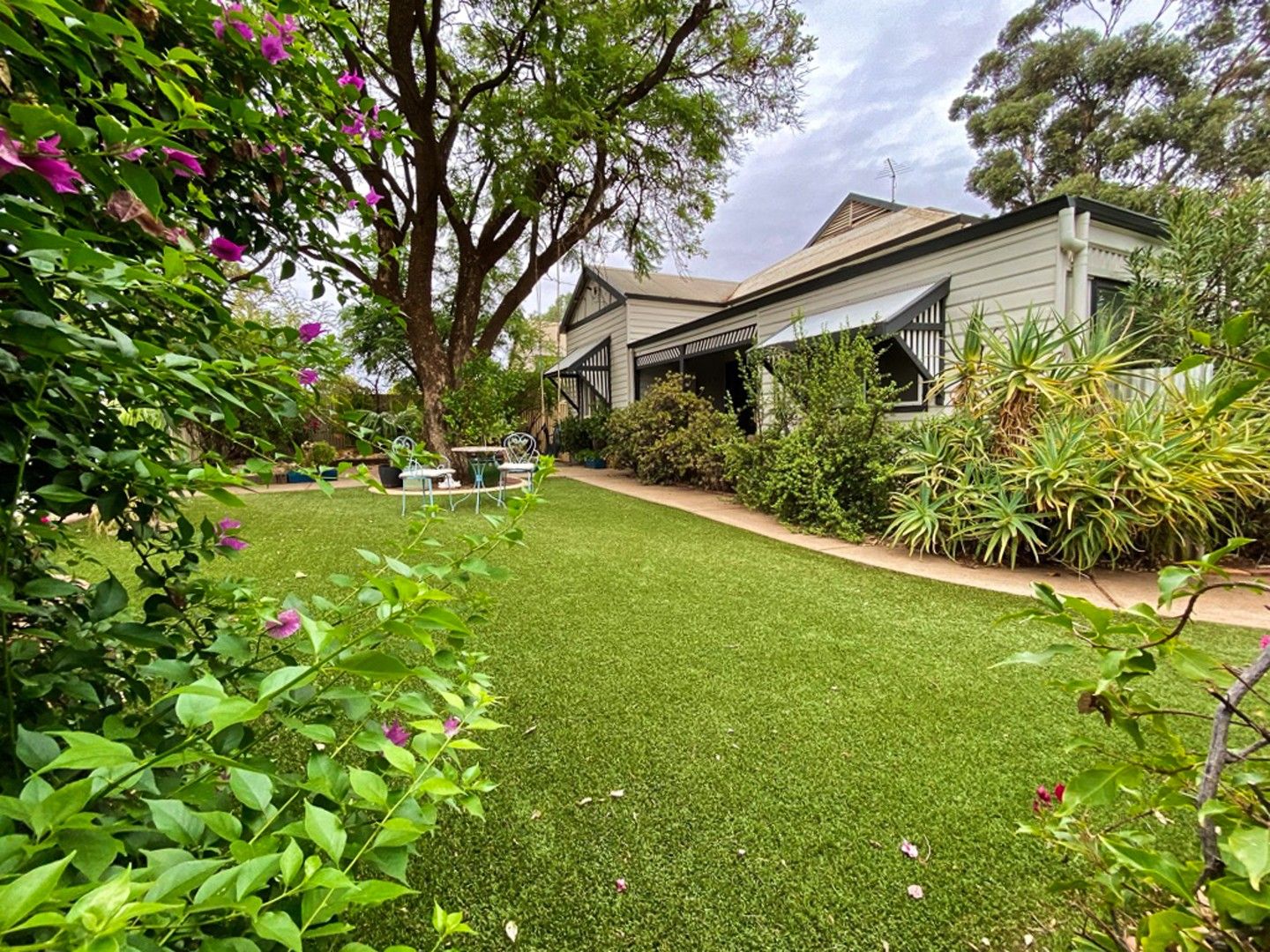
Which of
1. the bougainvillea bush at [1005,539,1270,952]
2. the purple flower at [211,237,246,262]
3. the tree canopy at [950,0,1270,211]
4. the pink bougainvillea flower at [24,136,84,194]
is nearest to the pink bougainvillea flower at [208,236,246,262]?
the purple flower at [211,237,246,262]

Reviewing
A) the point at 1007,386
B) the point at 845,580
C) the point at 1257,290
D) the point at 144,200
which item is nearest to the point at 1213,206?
the point at 1257,290

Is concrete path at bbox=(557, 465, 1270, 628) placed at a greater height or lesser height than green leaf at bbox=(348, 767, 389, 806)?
lesser

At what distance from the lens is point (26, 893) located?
0.39 metres

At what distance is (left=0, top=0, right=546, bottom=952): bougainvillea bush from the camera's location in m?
0.52

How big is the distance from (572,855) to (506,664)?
1.41 meters

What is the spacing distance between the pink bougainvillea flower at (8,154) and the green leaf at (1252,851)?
1.61 metres

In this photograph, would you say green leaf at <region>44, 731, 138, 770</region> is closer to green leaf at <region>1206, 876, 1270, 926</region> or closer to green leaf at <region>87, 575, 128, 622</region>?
green leaf at <region>87, 575, 128, 622</region>

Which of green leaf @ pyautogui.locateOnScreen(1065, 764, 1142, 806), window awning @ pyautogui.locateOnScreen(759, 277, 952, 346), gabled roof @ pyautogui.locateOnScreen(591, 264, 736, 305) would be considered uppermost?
gabled roof @ pyautogui.locateOnScreen(591, 264, 736, 305)

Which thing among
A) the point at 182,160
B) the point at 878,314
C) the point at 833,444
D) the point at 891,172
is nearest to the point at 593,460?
the point at 833,444

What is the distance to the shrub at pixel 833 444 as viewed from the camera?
20.6ft

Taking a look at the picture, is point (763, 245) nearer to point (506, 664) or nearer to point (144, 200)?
point (506, 664)

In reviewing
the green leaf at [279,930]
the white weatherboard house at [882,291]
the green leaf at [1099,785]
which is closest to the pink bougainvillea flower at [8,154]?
the green leaf at [279,930]

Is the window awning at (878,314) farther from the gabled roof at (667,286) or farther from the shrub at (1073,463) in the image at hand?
the gabled roof at (667,286)

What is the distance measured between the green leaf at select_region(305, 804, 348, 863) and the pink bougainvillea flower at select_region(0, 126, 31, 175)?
85cm
